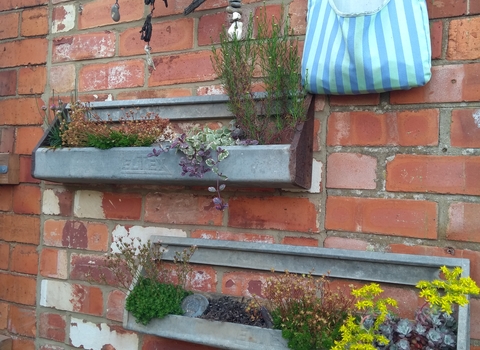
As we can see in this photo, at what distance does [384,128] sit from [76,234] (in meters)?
1.14

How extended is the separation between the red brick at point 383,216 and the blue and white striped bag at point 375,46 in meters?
0.31

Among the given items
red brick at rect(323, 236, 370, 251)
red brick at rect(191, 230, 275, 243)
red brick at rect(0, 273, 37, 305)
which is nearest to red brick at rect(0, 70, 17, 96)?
red brick at rect(0, 273, 37, 305)

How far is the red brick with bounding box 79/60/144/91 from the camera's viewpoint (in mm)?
1614

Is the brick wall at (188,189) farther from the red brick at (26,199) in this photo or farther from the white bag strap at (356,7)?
the white bag strap at (356,7)

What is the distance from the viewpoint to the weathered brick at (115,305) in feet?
5.15

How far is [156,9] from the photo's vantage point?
1597 millimetres

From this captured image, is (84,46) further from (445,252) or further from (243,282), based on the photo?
(445,252)

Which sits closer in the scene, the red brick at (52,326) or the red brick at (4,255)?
the red brick at (52,326)

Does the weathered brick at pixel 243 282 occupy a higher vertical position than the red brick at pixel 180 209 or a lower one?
lower

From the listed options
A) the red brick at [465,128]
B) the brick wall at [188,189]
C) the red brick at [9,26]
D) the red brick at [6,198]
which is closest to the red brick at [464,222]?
the brick wall at [188,189]

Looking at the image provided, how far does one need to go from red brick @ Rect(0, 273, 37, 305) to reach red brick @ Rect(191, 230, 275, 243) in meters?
0.74

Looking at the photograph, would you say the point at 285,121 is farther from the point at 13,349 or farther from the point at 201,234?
the point at 13,349

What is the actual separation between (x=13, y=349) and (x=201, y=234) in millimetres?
973

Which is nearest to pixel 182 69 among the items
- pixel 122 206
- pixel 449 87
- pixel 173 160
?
pixel 173 160
